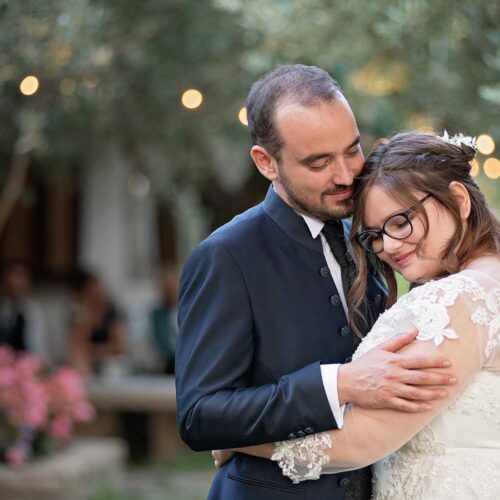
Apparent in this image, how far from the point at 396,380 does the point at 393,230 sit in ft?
1.49

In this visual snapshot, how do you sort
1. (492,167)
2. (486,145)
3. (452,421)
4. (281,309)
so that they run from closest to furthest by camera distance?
(452,421), (281,309), (486,145), (492,167)

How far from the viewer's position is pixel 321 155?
9.36 ft

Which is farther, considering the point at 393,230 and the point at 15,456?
the point at 15,456

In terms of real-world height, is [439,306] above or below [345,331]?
above

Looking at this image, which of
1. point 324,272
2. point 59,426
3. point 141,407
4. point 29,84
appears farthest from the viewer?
point 141,407

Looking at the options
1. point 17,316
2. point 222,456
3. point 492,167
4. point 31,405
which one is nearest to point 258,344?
point 222,456

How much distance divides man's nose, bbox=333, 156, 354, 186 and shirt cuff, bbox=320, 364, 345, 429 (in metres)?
0.52

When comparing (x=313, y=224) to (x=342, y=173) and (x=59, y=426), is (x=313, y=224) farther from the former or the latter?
(x=59, y=426)

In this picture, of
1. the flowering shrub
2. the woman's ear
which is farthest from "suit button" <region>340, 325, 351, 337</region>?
the flowering shrub

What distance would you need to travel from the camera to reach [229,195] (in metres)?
9.91

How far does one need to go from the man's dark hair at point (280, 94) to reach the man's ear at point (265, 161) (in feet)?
0.05

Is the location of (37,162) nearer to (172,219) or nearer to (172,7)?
(172,7)

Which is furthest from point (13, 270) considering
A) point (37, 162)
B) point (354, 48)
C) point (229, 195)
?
point (354, 48)

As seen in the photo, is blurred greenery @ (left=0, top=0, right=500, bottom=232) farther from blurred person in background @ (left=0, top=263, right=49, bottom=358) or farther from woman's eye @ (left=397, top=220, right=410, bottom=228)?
woman's eye @ (left=397, top=220, right=410, bottom=228)
